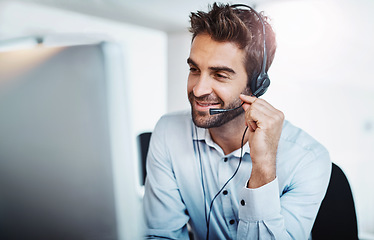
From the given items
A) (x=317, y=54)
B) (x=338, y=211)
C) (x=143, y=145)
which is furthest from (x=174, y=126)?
(x=317, y=54)

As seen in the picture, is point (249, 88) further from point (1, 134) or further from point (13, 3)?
point (13, 3)

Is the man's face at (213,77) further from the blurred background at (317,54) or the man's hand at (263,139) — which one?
the blurred background at (317,54)

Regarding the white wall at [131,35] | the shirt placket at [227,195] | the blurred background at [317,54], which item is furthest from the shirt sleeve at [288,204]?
the blurred background at [317,54]

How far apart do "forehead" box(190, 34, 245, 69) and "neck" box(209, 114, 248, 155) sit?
240 mm

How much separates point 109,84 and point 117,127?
1.9 inches

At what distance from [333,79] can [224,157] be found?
4.60ft

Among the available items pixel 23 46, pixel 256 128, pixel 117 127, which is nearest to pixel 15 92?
pixel 23 46

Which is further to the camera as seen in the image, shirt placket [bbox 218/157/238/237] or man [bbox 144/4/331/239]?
shirt placket [bbox 218/157/238/237]

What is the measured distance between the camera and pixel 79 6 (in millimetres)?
2148

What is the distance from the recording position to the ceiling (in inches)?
79.3

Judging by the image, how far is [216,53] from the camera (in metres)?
1.05

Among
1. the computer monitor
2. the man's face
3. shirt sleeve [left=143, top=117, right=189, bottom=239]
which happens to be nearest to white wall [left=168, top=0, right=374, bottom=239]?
the man's face

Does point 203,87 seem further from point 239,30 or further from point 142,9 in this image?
point 142,9

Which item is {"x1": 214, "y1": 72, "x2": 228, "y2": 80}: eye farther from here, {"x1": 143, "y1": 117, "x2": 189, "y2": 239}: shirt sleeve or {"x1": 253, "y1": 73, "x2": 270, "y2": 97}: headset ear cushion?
{"x1": 143, "y1": 117, "x2": 189, "y2": 239}: shirt sleeve
